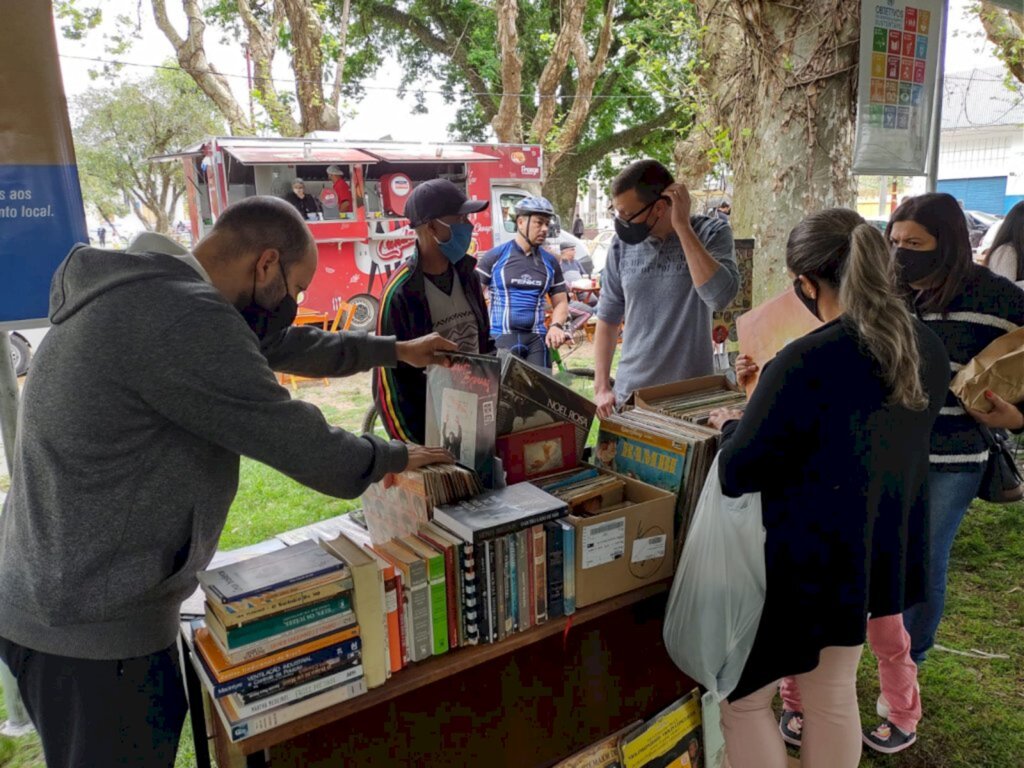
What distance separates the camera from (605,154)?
1602cm

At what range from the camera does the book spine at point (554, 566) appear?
1625 mm

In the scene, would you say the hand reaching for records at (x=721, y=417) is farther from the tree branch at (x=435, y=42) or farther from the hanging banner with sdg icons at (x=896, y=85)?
the tree branch at (x=435, y=42)

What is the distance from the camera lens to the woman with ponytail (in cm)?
147

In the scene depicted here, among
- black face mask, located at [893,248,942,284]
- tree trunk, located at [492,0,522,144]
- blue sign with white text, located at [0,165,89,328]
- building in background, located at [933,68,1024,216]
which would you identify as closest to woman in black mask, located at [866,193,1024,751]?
black face mask, located at [893,248,942,284]

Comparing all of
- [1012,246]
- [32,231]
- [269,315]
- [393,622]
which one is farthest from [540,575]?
[1012,246]

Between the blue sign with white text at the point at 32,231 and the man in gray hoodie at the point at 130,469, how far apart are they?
3.04 ft

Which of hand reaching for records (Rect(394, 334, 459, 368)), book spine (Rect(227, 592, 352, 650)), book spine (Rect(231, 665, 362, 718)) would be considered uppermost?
hand reaching for records (Rect(394, 334, 459, 368))

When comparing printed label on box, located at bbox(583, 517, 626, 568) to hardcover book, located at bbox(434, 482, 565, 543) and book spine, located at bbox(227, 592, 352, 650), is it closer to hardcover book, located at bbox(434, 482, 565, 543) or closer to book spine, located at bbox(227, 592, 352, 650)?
hardcover book, located at bbox(434, 482, 565, 543)

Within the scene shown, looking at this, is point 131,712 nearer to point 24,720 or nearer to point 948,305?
point 24,720

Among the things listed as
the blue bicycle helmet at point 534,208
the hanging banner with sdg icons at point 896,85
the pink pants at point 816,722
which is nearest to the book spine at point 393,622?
the pink pants at point 816,722

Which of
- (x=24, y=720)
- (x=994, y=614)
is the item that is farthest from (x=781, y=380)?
(x=24, y=720)

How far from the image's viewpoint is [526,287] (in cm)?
507

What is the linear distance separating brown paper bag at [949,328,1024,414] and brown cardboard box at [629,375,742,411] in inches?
24.4

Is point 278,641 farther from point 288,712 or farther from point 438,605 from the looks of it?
point 438,605
